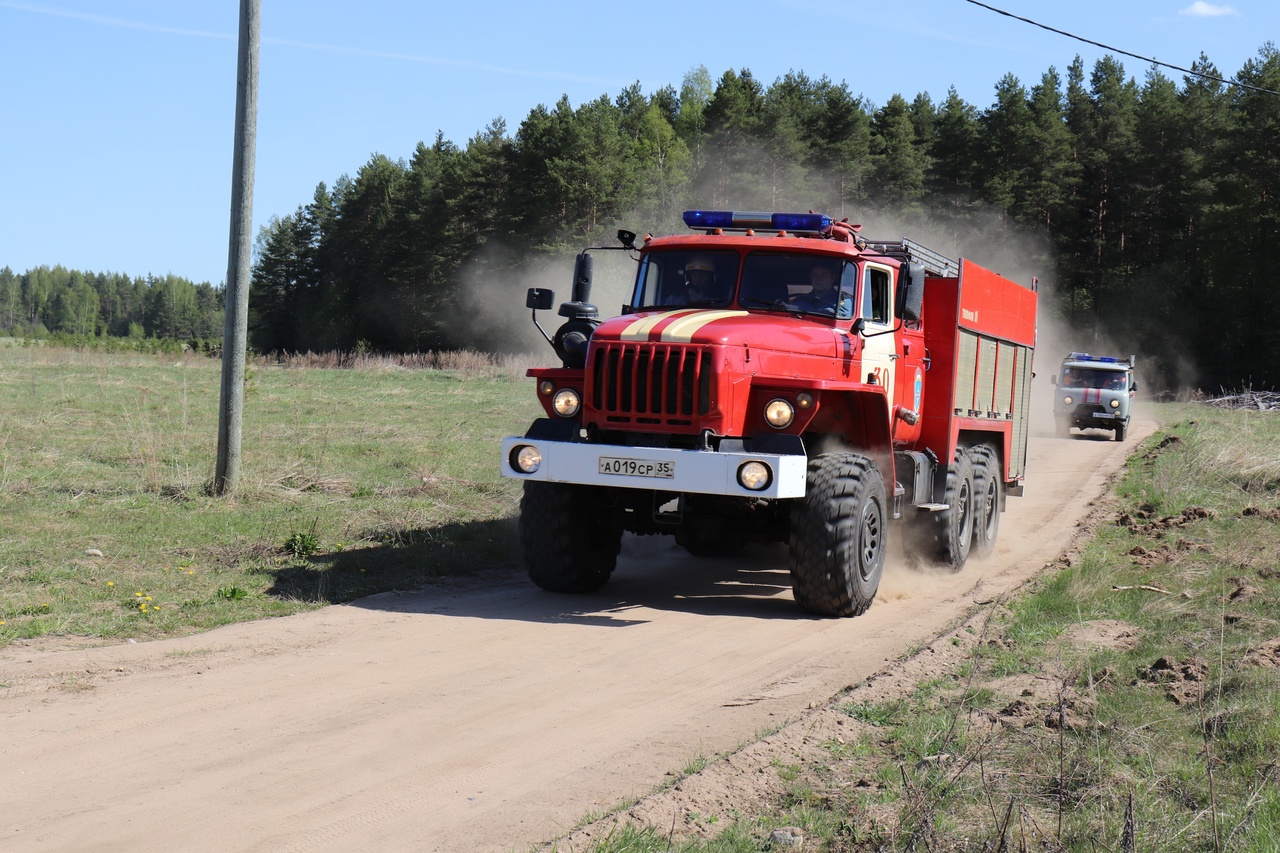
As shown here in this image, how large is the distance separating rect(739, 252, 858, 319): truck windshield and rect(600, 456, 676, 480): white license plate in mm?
1929

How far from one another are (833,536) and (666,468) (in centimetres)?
131

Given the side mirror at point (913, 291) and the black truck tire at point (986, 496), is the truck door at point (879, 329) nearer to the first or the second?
the side mirror at point (913, 291)

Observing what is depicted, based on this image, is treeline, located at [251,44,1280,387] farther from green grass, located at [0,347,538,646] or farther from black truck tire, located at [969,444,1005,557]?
black truck tire, located at [969,444,1005,557]

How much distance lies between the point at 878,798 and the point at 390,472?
11.6 metres

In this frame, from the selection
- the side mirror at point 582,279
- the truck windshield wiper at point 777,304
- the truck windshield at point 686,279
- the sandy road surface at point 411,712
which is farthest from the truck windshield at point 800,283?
the sandy road surface at point 411,712

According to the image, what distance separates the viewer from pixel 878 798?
15.3 feet

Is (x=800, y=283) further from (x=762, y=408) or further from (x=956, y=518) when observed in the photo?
(x=956, y=518)

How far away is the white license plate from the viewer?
8039 mm

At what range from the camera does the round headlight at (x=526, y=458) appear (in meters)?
8.48

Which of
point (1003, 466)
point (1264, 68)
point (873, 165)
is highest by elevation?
point (1264, 68)

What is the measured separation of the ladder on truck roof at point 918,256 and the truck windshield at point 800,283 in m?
0.68

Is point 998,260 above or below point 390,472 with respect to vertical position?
above

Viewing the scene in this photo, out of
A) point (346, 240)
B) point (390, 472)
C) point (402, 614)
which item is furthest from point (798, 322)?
point (346, 240)

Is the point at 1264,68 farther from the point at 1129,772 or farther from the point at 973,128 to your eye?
the point at 1129,772
